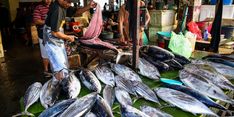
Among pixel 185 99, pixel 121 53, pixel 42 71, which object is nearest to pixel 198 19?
pixel 121 53

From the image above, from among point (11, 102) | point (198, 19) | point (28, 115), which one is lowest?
point (11, 102)

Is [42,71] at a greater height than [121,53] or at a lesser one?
lesser

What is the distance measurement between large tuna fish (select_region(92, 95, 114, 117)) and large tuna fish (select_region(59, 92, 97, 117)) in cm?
4

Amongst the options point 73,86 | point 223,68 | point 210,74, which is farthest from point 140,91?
point 223,68

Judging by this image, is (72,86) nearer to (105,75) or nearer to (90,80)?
(90,80)

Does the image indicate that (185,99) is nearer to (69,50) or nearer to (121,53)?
A: (121,53)

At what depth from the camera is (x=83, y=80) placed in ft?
9.25

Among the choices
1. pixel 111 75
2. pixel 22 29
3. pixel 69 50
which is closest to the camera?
pixel 111 75

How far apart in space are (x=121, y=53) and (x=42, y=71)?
11.4 feet

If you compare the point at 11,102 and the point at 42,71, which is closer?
the point at 11,102

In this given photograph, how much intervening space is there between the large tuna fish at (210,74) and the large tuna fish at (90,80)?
1282 millimetres

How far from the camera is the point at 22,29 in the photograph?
1126 cm

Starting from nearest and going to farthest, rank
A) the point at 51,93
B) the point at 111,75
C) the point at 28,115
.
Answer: the point at 28,115 → the point at 51,93 → the point at 111,75

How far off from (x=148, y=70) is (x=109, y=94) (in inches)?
33.9
